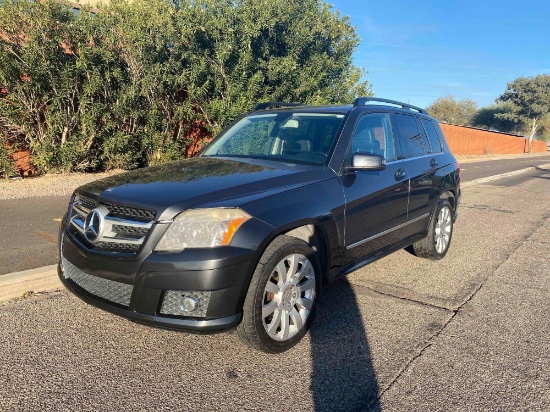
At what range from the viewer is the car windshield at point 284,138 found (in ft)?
12.9

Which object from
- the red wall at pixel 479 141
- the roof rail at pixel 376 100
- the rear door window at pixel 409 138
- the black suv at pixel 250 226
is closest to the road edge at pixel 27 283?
the black suv at pixel 250 226

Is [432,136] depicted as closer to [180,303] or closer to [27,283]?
[180,303]

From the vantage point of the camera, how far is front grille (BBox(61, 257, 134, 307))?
9.27ft

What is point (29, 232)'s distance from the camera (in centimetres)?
574

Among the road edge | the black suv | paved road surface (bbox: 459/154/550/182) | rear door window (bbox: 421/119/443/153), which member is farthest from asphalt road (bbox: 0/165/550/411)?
paved road surface (bbox: 459/154/550/182)

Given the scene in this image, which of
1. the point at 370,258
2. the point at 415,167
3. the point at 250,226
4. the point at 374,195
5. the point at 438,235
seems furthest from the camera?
the point at 438,235

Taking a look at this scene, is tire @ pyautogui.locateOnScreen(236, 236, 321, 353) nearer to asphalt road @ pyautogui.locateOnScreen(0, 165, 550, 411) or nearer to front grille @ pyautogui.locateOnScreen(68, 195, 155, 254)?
asphalt road @ pyautogui.locateOnScreen(0, 165, 550, 411)

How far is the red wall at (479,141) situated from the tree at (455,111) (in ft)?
50.9

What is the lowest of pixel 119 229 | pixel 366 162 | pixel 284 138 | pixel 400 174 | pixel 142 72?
pixel 119 229

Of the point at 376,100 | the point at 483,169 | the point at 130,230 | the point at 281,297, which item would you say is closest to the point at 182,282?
the point at 130,230

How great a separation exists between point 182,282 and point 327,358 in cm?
117

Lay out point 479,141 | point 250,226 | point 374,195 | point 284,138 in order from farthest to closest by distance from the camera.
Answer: point 479,141 → point 284,138 → point 374,195 → point 250,226

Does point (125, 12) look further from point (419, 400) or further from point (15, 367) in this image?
point (419, 400)

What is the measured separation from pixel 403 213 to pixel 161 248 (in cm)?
273
